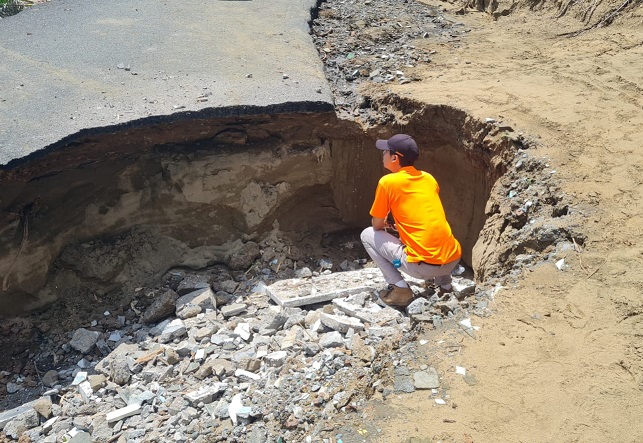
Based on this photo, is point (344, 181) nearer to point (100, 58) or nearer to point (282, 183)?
point (282, 183)

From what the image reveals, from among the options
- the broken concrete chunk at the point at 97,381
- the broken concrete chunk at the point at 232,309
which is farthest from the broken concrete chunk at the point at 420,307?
the broken concrete chunk at the point at 97,381

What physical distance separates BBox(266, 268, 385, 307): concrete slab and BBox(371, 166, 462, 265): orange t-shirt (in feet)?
2.61

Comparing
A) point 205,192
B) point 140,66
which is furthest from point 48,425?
point 140,66

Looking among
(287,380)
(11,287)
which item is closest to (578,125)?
(287,380)

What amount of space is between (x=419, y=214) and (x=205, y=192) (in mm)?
2309

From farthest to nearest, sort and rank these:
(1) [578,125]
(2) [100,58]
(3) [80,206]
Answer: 1. (2) [100,58]
2. (3) [80,206]
3. (1) [578,125]

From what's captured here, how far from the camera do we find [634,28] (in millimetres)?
6637

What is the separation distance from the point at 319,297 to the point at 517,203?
72.1 inches

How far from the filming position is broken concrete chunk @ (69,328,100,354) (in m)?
5.17

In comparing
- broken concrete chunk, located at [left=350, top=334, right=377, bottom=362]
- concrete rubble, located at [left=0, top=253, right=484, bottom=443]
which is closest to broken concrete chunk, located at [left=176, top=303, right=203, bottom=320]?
concrete rubble, located at [left=0, top=253, right=484, bottom=443]

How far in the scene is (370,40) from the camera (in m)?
7.18

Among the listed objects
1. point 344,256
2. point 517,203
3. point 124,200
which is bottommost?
point 344,256

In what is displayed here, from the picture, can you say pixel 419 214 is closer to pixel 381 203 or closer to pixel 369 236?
pixel 381 203

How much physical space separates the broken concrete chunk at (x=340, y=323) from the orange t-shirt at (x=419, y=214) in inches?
26.0
